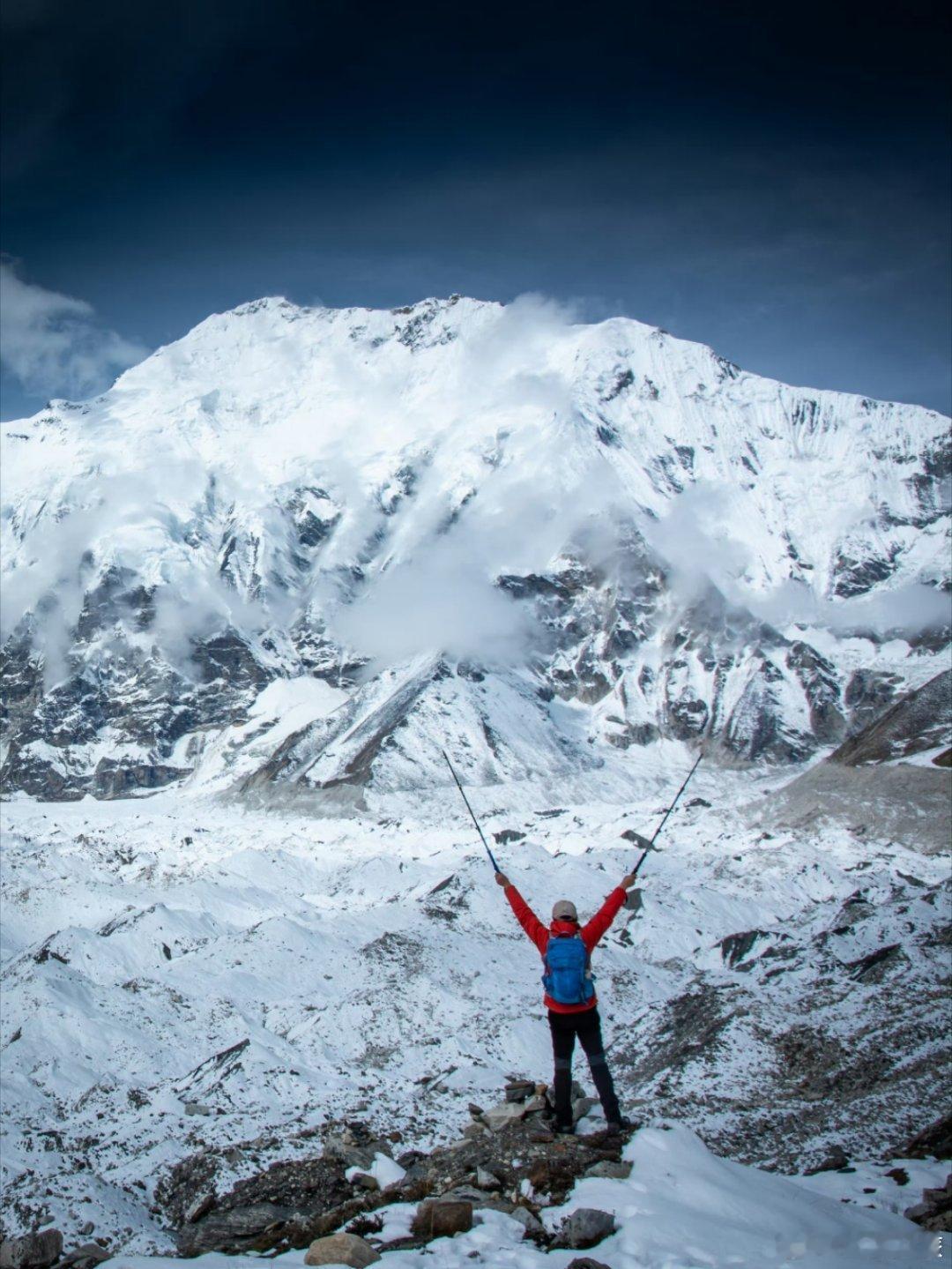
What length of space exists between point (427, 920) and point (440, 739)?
128 meters

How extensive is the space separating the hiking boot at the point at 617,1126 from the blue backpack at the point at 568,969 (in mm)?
2033

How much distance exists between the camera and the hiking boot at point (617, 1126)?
42.0 ft

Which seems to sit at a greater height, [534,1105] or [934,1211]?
[934,1211]

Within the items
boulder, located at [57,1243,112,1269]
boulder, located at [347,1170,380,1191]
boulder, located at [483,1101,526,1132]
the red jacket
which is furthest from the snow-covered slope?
boulder, located at [347,1170,380,1191]

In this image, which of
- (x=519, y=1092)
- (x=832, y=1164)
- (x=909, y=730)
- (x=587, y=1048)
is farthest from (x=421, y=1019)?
(x=909, y=730)

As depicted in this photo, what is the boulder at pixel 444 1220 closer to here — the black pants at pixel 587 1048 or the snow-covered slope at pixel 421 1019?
the black pants at pixel 587 1048

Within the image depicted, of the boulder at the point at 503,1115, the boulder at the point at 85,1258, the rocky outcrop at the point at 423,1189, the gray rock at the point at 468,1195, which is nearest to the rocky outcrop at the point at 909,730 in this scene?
the rocky outcrop at the point at 423,1189

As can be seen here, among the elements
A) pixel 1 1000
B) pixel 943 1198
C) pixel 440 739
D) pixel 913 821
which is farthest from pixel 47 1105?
pixel 440 739

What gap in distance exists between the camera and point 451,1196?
11.9m

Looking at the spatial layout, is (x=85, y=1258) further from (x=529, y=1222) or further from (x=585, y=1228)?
(x=585, y=1228)

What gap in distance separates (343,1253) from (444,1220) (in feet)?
4.61

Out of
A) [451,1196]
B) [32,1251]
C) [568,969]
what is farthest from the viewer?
[32,1251]

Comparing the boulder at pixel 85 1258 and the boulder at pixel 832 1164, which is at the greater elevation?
the boulder at pixel 85 1258

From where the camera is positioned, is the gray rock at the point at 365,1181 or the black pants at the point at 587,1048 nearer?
the black pants at the point at 587,1048
